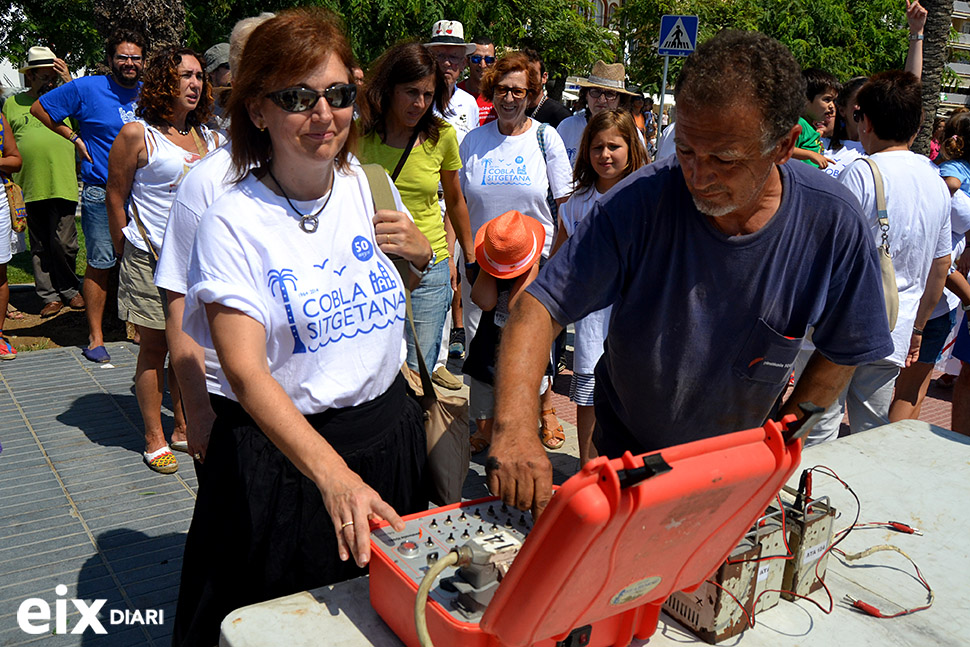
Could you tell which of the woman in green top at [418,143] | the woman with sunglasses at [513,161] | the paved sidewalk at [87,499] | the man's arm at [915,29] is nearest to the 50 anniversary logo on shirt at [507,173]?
the woman with sunglasses at [513,161]

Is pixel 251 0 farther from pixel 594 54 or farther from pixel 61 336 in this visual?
pixel 594 54

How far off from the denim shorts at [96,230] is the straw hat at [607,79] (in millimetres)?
3824

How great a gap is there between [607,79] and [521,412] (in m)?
5.46

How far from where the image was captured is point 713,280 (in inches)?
76.0

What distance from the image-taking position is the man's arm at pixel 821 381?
2.11 metres

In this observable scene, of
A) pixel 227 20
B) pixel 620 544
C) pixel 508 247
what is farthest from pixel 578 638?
pixel 227 20

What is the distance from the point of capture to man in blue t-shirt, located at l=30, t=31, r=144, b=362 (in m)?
5.90

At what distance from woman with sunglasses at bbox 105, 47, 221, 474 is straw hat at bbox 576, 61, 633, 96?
10.8ft

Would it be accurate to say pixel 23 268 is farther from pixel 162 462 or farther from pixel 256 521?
pixel 256 521

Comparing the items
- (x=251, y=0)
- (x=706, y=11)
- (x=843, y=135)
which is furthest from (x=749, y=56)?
(x=706, y=11)

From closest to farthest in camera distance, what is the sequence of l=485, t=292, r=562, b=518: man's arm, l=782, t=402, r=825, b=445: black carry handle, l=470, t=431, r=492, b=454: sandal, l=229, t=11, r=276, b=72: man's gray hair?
l=782, t=402, r=825, b=445: black carry handle → l=485, t=292, r=562, b=518: man's arm → l=229, t=11, r=276, b=72: man's gray hair → l=470, t=431, r=492, b=454: sandal

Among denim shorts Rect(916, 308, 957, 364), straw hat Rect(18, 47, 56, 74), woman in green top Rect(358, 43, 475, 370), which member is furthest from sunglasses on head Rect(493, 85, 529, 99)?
straw hat Rect(18, 47, 56, 74)

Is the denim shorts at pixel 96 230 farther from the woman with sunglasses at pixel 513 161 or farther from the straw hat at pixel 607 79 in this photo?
the straw hat at pixel 607 79

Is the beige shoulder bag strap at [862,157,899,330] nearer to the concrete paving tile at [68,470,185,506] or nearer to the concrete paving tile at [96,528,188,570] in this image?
the concrete paving tile at [96,528,188,570]
